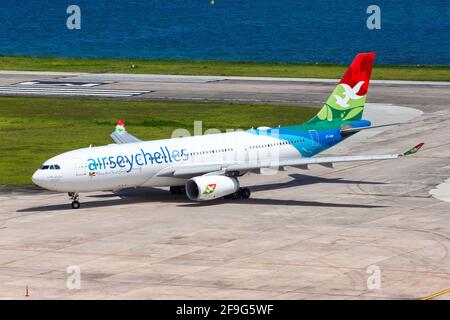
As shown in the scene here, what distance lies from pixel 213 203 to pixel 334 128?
531 inches

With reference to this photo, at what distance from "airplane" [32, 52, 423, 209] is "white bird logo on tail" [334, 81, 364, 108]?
0.08 m

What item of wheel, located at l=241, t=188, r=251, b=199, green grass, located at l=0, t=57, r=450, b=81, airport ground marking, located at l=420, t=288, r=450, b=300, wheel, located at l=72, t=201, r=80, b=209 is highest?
green grass, located at l=0, t=57, r=450, b=81

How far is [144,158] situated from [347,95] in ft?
64.3

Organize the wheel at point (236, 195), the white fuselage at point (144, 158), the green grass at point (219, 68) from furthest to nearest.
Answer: the green grass at point (219, 68) → the wheel at point (236, 195) → the white fuselage at point (144, 158)

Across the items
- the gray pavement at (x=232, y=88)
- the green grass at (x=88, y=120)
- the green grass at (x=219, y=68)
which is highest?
the green grass at (x=219, y=68)

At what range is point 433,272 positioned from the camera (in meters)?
55.2

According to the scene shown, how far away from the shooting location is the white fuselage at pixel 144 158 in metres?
70.5

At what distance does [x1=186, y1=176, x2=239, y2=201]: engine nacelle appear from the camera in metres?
72.6

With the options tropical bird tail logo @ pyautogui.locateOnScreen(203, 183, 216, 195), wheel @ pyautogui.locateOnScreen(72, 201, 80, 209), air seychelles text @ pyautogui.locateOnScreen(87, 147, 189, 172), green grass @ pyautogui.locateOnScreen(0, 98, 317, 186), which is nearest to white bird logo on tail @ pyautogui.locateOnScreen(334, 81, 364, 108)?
air seychelles text @ pyautogui.locateOnScreen(87, 147, 189, 172)

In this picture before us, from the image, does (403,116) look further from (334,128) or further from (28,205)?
(28,205)

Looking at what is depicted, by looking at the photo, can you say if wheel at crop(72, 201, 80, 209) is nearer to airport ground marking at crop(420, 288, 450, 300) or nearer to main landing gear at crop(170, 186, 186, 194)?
main landing gear at crop(170, 186, 186, 194)

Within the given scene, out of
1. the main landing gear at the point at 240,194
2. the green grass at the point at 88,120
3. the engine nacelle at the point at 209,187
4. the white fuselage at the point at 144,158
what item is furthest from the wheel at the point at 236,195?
the green grass at the point at 88,120

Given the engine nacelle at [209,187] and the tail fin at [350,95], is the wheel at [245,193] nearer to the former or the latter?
the engine nacelle at [209,187]

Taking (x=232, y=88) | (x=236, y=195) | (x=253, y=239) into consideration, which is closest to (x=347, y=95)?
(x=236, y=195)
